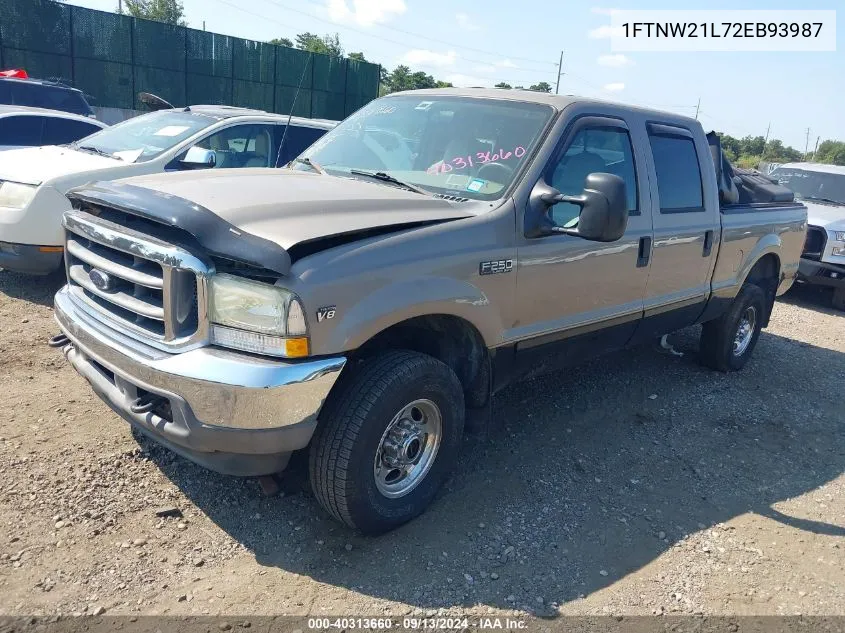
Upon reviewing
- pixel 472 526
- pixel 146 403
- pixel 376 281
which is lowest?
pixel 472 526

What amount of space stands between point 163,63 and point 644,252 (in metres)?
22.6

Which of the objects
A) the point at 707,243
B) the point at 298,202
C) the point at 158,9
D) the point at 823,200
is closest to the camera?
the point at 298,202

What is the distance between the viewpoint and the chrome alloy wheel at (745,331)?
6143mm

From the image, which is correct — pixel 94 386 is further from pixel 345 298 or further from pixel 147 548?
pixel 345 298

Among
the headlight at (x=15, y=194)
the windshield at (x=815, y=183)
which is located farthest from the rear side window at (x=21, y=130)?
the windshield at (x=815, y=183)

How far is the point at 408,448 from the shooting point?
3.28m

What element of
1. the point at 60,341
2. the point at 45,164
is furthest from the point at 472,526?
the point at 45,164

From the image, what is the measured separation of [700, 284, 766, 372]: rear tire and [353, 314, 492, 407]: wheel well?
3.16 metres

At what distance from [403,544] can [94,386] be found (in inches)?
63.1

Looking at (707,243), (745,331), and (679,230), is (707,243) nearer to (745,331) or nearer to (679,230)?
(679,230)

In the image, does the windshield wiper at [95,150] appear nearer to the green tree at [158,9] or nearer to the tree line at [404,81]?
the tree line at [404,81]

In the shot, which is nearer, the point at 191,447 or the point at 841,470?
the point at 191,447

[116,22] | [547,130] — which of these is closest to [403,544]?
[547,130]

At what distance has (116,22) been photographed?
21.5 metres
